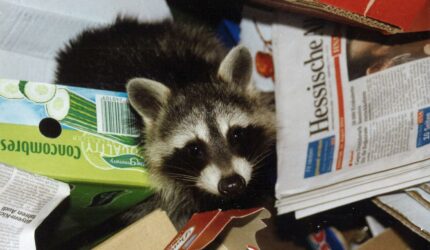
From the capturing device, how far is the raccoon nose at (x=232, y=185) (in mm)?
1567

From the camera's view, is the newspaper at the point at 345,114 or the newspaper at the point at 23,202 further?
the newspaper at the point at 345,114

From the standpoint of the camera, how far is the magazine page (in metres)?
1.66

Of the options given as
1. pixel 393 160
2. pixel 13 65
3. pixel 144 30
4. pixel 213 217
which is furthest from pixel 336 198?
pixel 13 65

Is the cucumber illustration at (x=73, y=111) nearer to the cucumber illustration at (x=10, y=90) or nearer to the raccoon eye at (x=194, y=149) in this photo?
the cucumber illustration at (x=10, y=90)

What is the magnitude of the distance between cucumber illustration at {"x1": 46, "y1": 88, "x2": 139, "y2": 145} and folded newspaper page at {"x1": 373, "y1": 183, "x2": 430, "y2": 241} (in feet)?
2.88

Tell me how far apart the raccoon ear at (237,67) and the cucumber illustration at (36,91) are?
22.3 inches

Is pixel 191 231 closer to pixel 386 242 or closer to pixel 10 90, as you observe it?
pixel 10 90

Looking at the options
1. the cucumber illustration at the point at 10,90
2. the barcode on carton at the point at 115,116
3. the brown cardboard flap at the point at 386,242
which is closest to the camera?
the cucumber illustration at the point at 10,90

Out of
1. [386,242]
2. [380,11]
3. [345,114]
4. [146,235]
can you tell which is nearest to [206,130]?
[146,235]

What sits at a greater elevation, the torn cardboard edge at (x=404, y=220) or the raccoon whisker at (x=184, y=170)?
the raccoon whisker at (x=184, y=170)

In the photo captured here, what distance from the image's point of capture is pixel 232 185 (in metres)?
1.57

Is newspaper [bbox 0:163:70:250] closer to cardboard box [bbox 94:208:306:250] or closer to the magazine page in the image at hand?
cardboard box [bbox 94:208:306:250]

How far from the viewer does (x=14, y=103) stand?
4.58 feet

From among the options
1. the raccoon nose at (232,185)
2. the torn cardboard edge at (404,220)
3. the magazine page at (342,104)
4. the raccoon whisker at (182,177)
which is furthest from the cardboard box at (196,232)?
the torn cardboard edge at (404,220)
